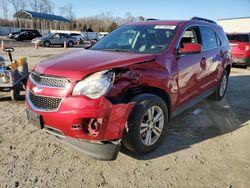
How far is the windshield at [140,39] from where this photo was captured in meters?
4.44

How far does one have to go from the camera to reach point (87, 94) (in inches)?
A: 128

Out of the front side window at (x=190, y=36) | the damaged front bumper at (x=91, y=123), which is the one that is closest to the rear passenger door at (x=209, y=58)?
the front side window at (x=190, y=36)

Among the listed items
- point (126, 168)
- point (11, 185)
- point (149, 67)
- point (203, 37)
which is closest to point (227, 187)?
point (126, 168)

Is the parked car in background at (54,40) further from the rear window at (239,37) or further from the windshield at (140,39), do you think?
the windshield at (140,39)

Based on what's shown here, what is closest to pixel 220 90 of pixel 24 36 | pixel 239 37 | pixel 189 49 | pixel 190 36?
pixel 190 36

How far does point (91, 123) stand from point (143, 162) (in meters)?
0.97

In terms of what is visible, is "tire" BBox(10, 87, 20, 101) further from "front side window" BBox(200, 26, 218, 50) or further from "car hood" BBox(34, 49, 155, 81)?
"front side window" BBox(200, 26, 218, 50)

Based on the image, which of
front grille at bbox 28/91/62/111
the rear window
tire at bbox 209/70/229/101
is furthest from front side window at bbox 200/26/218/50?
the rear window

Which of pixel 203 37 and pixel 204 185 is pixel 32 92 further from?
pixel 203 37

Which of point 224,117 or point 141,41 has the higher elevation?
point 141,41

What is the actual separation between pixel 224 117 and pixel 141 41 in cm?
240

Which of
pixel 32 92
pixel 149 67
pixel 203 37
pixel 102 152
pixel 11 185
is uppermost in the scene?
pixel 203 37

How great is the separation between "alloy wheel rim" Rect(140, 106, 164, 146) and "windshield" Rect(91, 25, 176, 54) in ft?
3.05

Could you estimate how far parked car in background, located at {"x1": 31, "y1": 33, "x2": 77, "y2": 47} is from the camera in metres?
30.6
